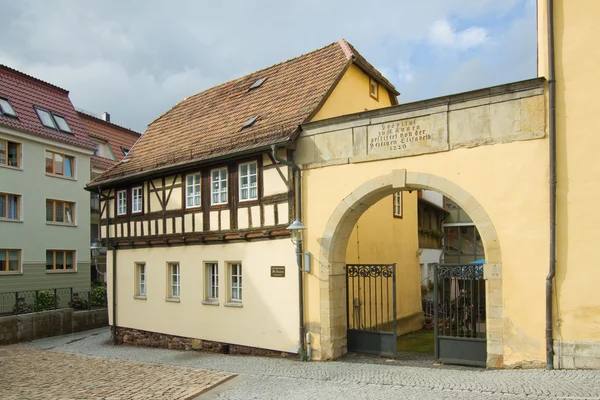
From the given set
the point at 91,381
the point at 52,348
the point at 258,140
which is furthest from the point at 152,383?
the point at 52,348

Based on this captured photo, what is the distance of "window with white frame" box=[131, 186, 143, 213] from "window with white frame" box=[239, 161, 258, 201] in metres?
4.83

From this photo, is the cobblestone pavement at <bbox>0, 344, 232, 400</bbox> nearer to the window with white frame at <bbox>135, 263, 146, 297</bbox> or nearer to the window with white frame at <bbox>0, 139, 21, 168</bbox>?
the window with white frame at <bbox>135, 263, 146, 297</bbox>

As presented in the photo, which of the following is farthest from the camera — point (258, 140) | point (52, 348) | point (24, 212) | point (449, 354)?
point (24, 212)

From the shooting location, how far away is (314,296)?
12.4m

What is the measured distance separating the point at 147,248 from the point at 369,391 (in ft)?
32.8

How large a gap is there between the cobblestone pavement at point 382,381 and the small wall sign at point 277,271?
73.4 inches

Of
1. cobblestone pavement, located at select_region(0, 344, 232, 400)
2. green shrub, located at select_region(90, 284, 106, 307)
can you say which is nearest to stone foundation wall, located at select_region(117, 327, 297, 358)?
cobblestone pavement, located at select_region(0, 344, 232, 400)

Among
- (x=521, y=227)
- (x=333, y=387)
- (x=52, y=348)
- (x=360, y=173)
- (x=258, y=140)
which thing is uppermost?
(x=258, y=140)

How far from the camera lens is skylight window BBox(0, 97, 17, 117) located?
949 inches

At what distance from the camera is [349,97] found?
15.2 m

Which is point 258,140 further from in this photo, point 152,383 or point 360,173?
point 152,383

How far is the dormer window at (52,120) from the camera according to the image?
26359mm

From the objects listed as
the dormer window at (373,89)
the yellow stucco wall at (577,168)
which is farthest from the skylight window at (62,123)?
the yellow stucco wall at (577,168)

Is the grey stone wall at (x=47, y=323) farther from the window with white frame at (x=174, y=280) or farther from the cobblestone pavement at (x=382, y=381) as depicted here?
the cobblestone pavement at (x=382, y=381)
